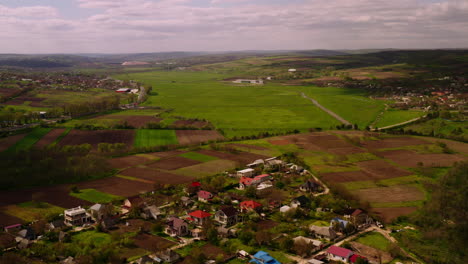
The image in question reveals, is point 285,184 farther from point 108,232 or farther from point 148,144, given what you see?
point 148,144

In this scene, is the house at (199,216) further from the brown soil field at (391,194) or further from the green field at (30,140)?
the green field at (30,140)

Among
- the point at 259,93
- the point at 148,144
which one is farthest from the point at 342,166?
the point at 259,93

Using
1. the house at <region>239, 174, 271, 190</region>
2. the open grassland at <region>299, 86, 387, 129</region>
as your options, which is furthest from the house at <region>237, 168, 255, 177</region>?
the open grassland at <region>299, 86, 387, 129</region>

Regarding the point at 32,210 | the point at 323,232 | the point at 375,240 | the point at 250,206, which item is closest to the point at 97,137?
the point at 32,210

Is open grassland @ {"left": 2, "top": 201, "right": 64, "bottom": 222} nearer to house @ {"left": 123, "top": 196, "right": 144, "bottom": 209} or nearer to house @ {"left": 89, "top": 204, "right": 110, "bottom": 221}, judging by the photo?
house @ {"left": 89, "top": 204, "right": 110, "bottom": 221}

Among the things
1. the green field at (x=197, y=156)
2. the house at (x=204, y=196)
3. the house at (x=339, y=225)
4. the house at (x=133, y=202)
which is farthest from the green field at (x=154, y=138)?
the house at (x=339, y=225)
